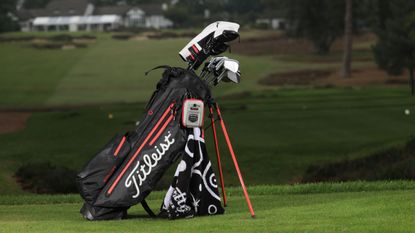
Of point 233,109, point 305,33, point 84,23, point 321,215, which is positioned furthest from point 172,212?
point 84,23

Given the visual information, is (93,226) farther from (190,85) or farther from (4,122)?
(4,122)

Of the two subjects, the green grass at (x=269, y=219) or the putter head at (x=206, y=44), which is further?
the putter head at (x=206, y=44)

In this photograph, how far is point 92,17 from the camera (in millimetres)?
139000

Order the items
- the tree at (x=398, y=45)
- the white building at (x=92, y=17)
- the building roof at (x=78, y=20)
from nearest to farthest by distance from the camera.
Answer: the tree at (x=398, y=45) < the white building at (x=92, y=17) < the building roof at (x=78, y=20)

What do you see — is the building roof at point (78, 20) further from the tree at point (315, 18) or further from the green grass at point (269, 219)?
the green grass at point (269, 219)

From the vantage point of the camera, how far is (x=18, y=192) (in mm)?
23547

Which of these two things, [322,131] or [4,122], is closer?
[322,131]

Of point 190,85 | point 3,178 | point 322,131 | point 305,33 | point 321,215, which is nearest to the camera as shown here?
point 321,215

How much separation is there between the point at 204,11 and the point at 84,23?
15683 millimetres

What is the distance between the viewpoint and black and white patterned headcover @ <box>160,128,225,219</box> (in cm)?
1152

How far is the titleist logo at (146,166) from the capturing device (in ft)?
38.1

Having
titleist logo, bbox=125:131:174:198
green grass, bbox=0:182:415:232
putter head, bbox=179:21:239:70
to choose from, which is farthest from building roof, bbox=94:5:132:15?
titleist logo, bbox=125:131:174:198

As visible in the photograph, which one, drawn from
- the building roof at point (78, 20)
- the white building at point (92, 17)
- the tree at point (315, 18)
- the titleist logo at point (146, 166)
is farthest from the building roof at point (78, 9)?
the titleist logo at point (146, 166)

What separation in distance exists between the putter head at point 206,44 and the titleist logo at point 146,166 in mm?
1005
